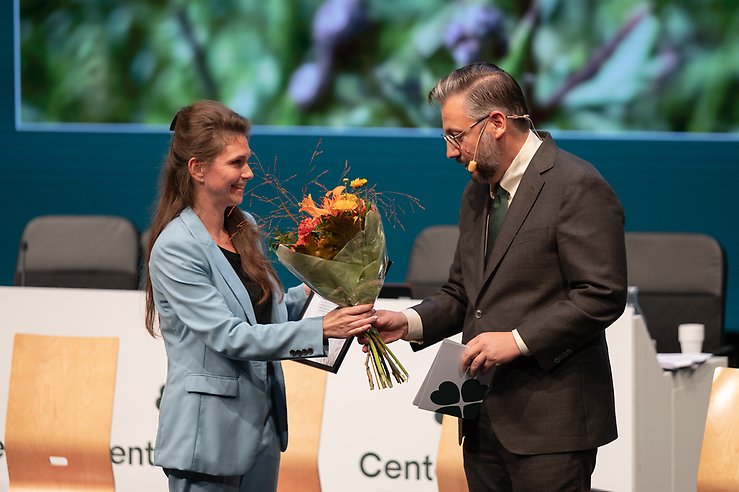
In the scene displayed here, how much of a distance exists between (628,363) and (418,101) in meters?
3.15

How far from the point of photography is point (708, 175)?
639 cm

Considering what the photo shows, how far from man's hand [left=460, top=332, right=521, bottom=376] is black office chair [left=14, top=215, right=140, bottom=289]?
122 inches

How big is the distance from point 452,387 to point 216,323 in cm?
59

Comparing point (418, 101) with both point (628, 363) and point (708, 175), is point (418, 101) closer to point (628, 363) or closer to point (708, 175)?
point (708, 175)

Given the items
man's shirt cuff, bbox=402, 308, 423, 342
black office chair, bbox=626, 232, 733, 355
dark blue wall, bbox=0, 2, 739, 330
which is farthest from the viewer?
dark blue wall, bbox=0, 2, 739, 330

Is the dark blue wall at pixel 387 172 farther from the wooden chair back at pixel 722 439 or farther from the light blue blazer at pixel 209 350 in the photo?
the light blue blazer at pixel 209 350

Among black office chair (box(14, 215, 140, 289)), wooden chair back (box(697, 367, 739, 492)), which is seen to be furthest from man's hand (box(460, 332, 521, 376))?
black office chair (box(14, 215, 140, 289))

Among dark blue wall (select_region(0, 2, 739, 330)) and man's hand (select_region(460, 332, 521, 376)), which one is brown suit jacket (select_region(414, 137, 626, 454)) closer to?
man's hand (select_region(460, 332, 521, 376))

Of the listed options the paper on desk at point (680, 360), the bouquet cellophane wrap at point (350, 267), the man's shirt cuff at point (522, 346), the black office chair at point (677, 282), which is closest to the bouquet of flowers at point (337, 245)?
the bouquet cellophane wrap at point (350, 267)

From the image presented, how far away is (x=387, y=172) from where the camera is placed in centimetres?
674

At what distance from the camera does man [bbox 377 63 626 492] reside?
8.35ft

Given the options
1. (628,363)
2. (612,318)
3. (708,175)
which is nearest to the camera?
(612,318)

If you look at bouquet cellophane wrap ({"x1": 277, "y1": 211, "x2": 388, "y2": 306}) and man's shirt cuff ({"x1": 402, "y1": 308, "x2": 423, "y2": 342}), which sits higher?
bouquet cellophane wrap ({"x1": 277, "y1": 211, "x2": 388, "y2": 306})

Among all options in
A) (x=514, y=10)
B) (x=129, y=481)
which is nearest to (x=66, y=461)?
(x=129, y=481)
